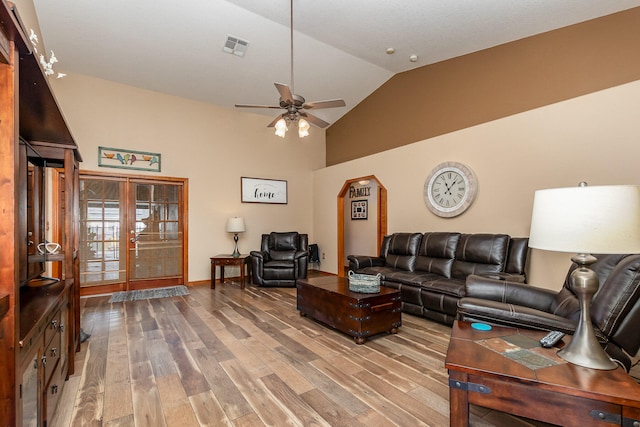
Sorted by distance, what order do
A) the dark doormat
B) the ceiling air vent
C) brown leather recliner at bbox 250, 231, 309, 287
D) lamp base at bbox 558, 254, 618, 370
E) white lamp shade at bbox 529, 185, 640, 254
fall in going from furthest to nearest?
brown leather recliner at bbox 250, 231, 309, 287 → the dark doormat → the ceiling air vent → lamp base at bbox 558, 254, 618, 370 → white lamp shade at bbox 529, 185, 640, 254

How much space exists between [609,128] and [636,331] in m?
2.39

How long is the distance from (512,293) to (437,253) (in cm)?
167

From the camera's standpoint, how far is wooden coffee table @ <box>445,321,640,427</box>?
115 centimetres

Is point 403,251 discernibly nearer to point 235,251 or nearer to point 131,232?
point 235,251

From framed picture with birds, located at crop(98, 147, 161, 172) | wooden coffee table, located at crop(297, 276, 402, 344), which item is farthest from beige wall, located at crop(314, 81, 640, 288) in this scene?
framed picture with birds, located at crop(98, 147, 161, 172)

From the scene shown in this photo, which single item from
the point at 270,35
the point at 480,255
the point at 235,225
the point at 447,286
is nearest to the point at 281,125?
the point at 270,35

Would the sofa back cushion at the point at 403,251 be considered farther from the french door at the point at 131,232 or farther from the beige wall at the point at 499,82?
the french door at the point at 131,232

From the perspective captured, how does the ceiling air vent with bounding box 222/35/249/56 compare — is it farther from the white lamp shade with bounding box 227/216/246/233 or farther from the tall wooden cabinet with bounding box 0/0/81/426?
the white lamp shade with bounding box 227/216/246/233

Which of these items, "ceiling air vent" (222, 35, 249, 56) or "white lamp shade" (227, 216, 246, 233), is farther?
"white lamp shade" (227, 216, 246, 233)

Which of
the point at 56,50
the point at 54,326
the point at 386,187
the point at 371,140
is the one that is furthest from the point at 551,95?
the point at 56,50

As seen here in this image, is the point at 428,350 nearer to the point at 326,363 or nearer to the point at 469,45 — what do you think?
the point at 326,363

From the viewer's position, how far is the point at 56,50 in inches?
163

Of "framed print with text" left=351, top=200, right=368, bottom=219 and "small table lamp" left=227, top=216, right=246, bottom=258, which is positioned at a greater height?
"framed print with text" left=351, top=200, right=368, bottom=219

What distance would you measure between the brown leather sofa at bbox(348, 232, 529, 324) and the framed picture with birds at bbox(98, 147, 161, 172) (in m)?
3.79
